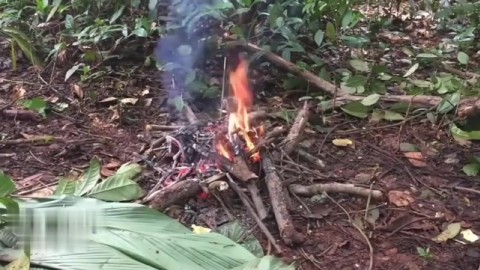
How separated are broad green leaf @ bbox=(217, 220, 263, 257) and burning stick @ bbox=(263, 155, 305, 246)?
9 centimetres

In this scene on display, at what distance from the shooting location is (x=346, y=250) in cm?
192

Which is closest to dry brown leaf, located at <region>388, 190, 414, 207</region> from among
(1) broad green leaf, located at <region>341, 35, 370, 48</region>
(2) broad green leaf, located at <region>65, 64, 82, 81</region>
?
(1) broad green leaf, located at <region>341, 35, 370, 48</region>

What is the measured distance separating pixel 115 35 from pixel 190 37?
0.47 meters

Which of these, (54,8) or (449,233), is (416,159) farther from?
(54,8)

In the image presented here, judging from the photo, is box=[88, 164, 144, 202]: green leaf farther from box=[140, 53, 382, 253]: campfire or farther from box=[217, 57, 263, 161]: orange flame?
box=[217, 57, 263, 161]: orange flame

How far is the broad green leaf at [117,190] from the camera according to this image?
2.01 metres

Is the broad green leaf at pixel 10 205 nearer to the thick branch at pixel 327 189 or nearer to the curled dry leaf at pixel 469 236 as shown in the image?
the thick branch at pixel 327 189

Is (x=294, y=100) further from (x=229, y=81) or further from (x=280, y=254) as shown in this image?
(x=280, y=254)

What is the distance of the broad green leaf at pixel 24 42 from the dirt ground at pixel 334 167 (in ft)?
0.40

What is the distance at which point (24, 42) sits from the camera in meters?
3.19

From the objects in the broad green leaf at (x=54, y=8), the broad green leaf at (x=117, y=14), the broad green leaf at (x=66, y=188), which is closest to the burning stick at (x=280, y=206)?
the broad green leaf at (x=66, y=188)

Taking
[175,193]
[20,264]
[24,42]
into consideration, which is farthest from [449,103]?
[24,42]

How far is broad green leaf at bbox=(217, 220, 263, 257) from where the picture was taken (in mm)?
1873

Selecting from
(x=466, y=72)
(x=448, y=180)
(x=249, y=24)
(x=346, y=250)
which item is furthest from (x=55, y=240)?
(x=466, y=72)
